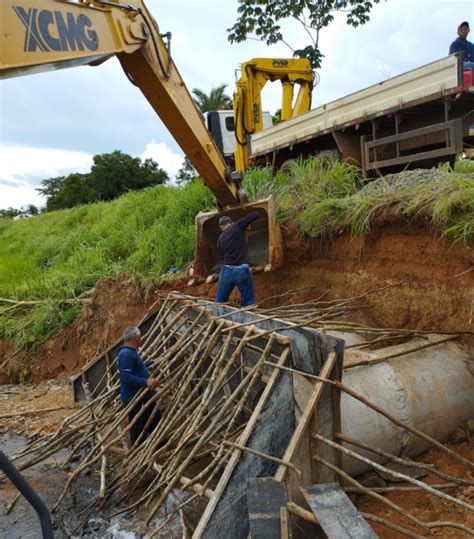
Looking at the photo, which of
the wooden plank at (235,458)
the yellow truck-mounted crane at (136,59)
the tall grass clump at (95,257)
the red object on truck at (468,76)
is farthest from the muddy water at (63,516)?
the red object on truck at (468,76)

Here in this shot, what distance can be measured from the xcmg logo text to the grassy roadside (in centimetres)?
370

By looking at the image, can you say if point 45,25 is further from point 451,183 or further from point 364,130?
point 364,130

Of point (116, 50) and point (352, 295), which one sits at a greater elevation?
point (116, 50)

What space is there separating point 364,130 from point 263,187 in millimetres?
1926

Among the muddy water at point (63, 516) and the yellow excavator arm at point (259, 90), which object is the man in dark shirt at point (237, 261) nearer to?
the muddy water at point (63, 516)

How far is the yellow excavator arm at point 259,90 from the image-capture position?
10953 mm

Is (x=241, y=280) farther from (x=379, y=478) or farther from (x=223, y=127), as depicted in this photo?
(x=223, y=127)

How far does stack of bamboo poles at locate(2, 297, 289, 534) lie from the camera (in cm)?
404

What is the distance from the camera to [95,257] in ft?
40.0

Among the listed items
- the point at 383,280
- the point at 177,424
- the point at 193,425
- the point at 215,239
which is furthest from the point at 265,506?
the point at 215,239

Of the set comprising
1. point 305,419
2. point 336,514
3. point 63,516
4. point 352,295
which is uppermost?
point 352,295

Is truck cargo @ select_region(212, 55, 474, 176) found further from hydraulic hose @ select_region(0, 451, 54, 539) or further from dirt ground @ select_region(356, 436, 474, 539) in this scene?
hydraulic hose @ select_region(0, 451, 54, 539)

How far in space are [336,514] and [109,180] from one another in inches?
1103

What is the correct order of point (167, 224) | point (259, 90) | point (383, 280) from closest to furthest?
point (383, 280)
point (167, 224)
point (259, 90)
